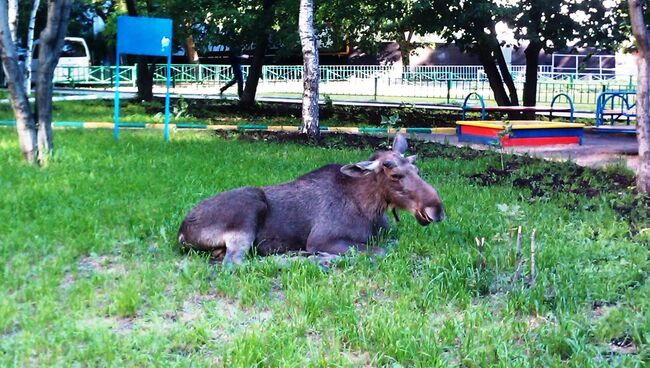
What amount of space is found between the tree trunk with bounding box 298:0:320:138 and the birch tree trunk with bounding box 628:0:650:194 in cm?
635

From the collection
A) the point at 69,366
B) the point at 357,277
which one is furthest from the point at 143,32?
the point at 69,366

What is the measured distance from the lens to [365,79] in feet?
117

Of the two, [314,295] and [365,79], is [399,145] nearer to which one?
[314,295]

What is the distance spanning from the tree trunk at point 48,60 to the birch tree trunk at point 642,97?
6.90 meters

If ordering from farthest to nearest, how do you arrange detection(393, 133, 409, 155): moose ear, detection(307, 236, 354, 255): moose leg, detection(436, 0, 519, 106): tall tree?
detection(436, 0, 519, 106): tall tree < detection(393, 133, 409, 155): moose ear < detection(307, 236, 354, 255): moose leg

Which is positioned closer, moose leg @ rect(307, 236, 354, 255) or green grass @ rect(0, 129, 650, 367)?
green grass @ rect(0, 129, 650, 367)

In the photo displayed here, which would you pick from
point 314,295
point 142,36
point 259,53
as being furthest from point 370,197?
point 259,53

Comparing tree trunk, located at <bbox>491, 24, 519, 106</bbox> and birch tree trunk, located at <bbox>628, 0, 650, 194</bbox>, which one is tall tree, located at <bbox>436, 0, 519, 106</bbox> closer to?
tree trunk, located at <bbox>491, 24, 519, 106</bbox>

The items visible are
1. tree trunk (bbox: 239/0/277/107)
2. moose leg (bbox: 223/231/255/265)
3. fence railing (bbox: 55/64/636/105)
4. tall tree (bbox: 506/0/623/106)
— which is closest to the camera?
moose leg (bbox: 223/231/255/265)

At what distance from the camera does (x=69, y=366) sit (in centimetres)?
383

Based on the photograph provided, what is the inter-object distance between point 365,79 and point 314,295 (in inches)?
1236

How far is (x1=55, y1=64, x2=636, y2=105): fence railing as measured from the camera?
3234 cm

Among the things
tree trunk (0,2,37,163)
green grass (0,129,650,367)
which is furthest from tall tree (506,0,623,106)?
tree trunk (0,2,37,163)

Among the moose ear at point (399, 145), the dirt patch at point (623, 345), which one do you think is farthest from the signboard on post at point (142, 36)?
the dirt patch at point (623, 345)
